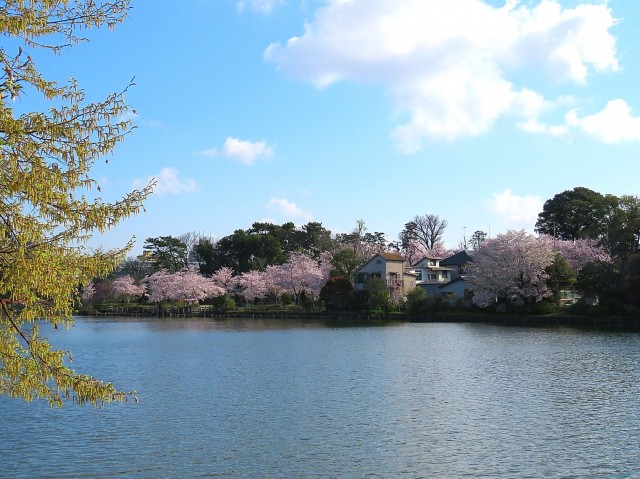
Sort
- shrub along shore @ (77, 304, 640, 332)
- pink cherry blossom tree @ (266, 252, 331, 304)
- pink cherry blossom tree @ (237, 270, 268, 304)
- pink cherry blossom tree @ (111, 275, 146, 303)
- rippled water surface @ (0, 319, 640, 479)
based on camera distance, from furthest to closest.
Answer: pink cherry blossom tree @ (111, 275, 146, 303), pink cherry blossom tree @ (237, 270, 268, 304), pink cherry blossom tree @ (266, 252, 331, 304), shrub along shore @ (77, 304, 640, 332), rippled water surface @ (0, 319, 640, 479)

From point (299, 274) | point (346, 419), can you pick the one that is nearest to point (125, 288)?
point (299, 274)

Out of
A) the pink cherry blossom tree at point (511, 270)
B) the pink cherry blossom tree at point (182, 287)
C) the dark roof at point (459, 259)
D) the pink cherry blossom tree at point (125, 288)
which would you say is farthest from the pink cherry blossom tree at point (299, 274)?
the pink cherry blossom tree at point (125, 288)

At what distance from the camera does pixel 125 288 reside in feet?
259

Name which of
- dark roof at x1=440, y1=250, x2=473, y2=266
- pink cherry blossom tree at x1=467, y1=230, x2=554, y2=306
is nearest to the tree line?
pink cherry blossom tree at x1=467, y1=230, x2=554, y2=306

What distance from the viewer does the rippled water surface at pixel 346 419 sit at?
11133mm

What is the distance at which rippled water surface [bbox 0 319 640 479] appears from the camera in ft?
36.5

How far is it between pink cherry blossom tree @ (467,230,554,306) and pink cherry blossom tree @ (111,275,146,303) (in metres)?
47.2

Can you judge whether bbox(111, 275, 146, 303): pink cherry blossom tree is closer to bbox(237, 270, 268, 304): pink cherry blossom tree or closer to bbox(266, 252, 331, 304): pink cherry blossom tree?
bbox(237, 270, 268, 304): pink cherry blossom tree

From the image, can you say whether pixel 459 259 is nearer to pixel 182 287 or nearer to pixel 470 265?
pixel 470 265

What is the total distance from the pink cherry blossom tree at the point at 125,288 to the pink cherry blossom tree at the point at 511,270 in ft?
155

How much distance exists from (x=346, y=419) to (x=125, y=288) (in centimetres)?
6987

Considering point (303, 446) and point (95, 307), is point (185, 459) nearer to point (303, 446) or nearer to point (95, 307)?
point (303, 446)

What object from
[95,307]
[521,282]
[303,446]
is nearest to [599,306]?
[521,282]

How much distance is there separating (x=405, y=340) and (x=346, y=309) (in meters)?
24.7
